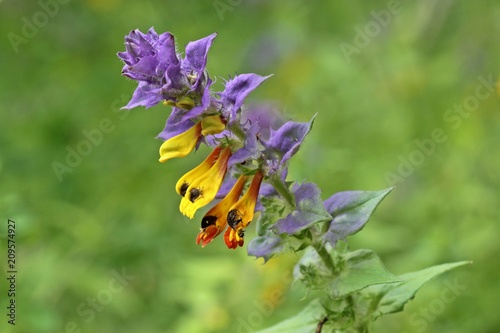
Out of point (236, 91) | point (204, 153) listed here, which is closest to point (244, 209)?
point (236, 91)

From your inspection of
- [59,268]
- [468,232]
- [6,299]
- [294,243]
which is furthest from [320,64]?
[294,243]

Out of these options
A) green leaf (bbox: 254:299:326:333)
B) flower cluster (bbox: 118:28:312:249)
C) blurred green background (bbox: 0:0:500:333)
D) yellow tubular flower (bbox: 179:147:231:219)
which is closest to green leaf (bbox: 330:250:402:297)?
green leaf (bbox: 254:299:326:333)

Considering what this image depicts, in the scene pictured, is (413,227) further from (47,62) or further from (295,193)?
(47,62)

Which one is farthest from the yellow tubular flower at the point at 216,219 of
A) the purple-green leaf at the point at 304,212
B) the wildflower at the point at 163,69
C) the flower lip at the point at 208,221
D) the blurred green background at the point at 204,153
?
the blurred green background at the point at 204,153

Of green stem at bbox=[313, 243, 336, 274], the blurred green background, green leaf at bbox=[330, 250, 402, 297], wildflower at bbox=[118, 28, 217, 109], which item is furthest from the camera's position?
the blurred green background

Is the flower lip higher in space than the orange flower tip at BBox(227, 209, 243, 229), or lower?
higher

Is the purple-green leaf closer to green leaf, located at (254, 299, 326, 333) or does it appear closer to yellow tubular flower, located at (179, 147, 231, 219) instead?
yellow tubular flower, located at (179, 147, 231, 219)
